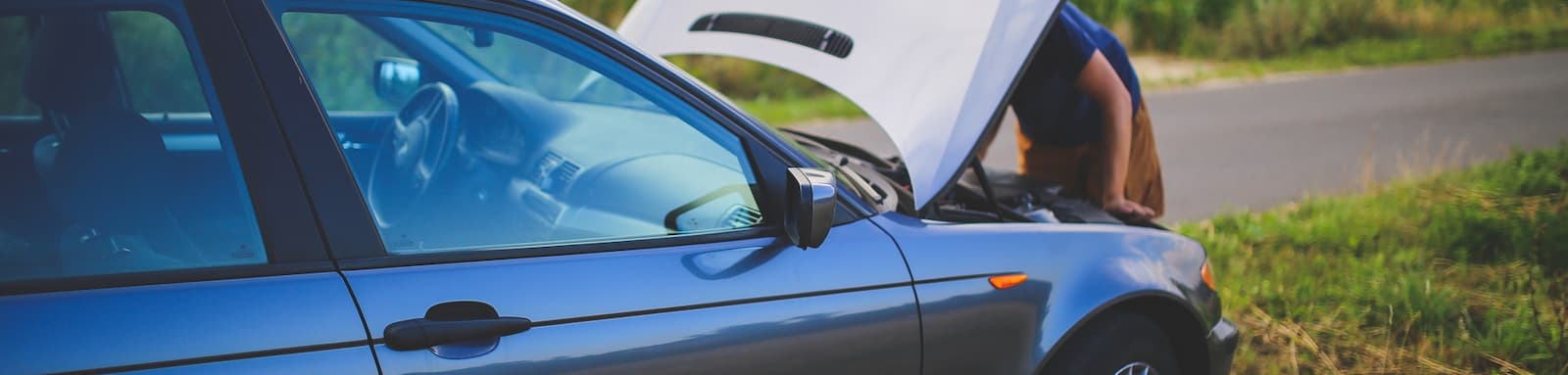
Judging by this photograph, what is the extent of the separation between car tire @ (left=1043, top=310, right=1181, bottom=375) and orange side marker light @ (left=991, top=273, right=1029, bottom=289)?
0.28 m

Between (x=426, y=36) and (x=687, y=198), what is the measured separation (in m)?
1.06

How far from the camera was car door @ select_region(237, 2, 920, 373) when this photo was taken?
6.71ft

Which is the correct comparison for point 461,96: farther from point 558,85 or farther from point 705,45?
point 705,45

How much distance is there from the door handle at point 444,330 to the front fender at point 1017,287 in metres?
0.88

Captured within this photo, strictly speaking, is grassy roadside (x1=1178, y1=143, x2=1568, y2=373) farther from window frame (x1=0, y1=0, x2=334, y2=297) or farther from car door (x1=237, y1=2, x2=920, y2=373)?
window frame (x1=0, y1=0, x2=334, y2=297)

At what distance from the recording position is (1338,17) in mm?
15031

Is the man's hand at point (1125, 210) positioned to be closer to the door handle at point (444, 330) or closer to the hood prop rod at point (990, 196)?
the hood prop rod at point (990, 196)

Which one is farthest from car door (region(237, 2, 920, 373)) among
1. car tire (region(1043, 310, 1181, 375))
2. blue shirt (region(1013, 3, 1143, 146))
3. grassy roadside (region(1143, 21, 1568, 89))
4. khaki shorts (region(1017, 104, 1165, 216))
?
grassy roadside (region(1143, 21, 1568, 89))

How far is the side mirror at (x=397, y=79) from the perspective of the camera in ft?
10.7

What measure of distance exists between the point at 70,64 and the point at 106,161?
0.23m

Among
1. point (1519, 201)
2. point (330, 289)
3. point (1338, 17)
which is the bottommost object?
point (1338, 17)

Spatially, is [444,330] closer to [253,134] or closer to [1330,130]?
[253,134]

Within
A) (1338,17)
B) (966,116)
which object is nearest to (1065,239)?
(966,116)

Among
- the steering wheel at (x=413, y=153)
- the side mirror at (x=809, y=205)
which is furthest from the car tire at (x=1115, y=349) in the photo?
the steering wheel at (x=413, y=153)
